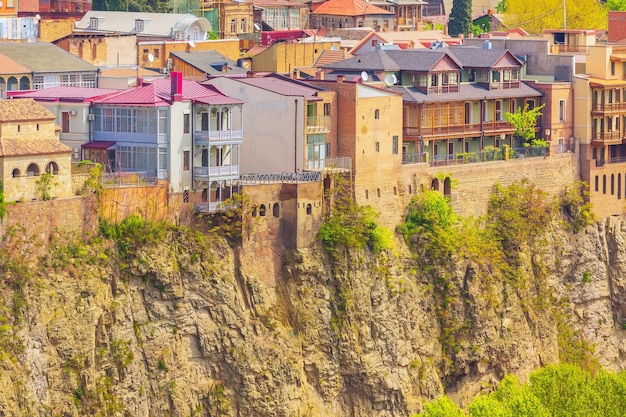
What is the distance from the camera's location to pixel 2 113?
3585 inches

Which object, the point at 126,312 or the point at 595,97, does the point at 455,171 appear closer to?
the point at 595,97

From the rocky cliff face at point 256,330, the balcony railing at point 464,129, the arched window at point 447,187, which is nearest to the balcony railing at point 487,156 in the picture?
the balcony railing at point 464,129

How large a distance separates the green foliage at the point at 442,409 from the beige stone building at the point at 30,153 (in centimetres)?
1912

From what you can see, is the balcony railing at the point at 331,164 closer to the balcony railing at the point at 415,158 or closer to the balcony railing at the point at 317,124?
the balcony railing at the point at 317,124

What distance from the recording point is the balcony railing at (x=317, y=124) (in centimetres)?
10301

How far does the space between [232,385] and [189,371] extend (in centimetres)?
243

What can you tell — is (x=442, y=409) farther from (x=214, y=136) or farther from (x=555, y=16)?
(x=555, y=16)

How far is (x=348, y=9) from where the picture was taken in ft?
503

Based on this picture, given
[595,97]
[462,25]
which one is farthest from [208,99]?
[462,25]

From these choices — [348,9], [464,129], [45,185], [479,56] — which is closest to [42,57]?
[45,185]

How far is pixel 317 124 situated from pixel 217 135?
754 cm

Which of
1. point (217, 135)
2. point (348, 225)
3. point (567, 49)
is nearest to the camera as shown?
point (217, 135)

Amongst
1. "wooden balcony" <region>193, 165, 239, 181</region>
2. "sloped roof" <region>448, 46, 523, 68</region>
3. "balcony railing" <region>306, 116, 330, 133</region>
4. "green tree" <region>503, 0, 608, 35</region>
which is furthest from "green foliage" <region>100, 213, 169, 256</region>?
"green tree" <region>503, 0, 608, 35</region>

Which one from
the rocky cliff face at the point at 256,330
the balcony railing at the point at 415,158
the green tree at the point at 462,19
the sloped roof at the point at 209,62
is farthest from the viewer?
the green tree at the point at 462,19
